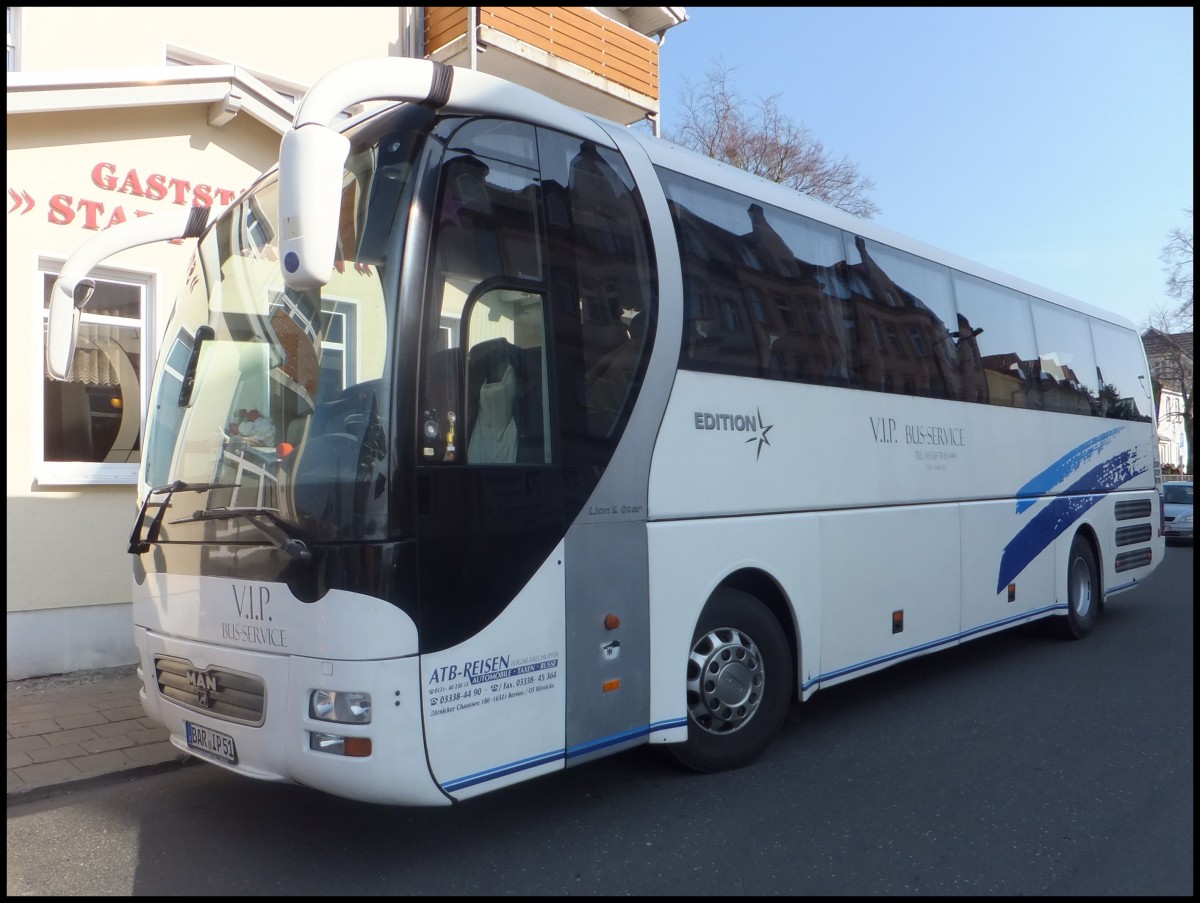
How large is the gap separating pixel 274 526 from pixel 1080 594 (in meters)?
8.89

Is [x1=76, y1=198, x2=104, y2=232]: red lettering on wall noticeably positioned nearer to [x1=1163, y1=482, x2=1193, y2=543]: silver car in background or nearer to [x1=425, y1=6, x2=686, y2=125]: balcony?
[x1=425, y1=6, x2=686, y2=125]: balcony

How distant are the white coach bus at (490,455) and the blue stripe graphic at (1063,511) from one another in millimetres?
2445

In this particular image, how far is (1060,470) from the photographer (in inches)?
379

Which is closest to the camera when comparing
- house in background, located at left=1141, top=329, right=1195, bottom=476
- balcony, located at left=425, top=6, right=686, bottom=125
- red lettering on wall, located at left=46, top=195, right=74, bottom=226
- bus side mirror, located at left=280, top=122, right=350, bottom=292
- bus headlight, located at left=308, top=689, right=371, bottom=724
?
bus side mirror, located at left=280, top=122, right=350, bottom=292

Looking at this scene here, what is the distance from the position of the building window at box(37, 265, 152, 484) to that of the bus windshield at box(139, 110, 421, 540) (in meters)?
4.14

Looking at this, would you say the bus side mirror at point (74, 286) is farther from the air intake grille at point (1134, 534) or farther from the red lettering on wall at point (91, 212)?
the air intake grille at point (1134, 534)

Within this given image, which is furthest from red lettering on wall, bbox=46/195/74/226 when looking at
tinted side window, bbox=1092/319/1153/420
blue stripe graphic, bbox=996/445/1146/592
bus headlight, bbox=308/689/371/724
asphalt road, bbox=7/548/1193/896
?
tinted side window, bbox=1092/319/1153/420

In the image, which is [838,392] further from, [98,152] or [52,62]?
[52,62]

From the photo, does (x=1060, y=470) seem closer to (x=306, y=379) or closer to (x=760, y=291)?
(x=760, y=291)

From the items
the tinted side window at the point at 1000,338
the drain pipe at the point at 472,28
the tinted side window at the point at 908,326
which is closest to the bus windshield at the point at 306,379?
the tinted side window at the point at 908,326

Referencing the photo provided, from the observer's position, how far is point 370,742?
3926 millimetres

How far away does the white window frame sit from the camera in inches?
→ 322

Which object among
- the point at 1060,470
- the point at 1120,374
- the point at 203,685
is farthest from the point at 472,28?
the point at 203,685

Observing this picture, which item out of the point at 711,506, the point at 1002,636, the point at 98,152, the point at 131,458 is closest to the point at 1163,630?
the point at 1002,636
